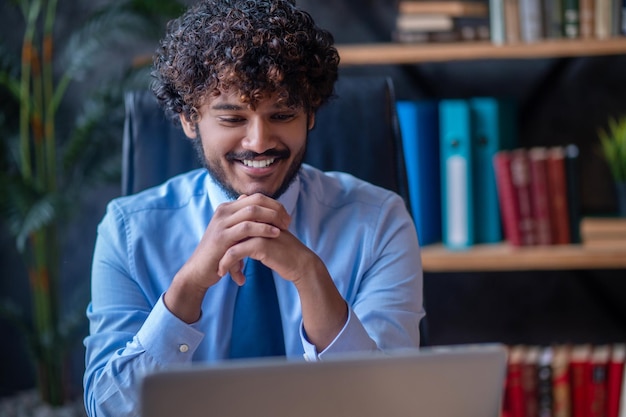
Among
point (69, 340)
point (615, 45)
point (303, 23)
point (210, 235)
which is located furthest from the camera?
point (69, 340)

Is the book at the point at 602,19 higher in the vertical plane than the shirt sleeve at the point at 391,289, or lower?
higher

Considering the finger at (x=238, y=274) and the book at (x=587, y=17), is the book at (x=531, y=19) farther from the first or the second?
the finger at (x=238, y=274)

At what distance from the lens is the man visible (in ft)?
3.81

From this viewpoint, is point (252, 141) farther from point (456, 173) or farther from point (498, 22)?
point (498, 22)

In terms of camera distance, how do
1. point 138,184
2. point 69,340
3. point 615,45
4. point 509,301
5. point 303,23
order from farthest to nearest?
point 509,301 → point 69,340 → point 615,45 → point 138,184 → point 303,23

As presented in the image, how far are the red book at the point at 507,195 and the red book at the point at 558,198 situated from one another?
0.28 feet

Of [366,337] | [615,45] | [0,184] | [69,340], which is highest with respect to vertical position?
[615,45]

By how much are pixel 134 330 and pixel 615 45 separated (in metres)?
1.40

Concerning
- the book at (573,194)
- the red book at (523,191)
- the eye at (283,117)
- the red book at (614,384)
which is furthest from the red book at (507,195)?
the eye at (283,117)

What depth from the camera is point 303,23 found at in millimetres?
1286

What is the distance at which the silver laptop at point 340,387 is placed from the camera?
0.72 metres

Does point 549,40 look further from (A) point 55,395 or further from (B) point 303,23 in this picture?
(A) point 55,395

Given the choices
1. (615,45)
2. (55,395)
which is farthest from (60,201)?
(615,45)

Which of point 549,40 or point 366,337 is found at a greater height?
point 549,40
